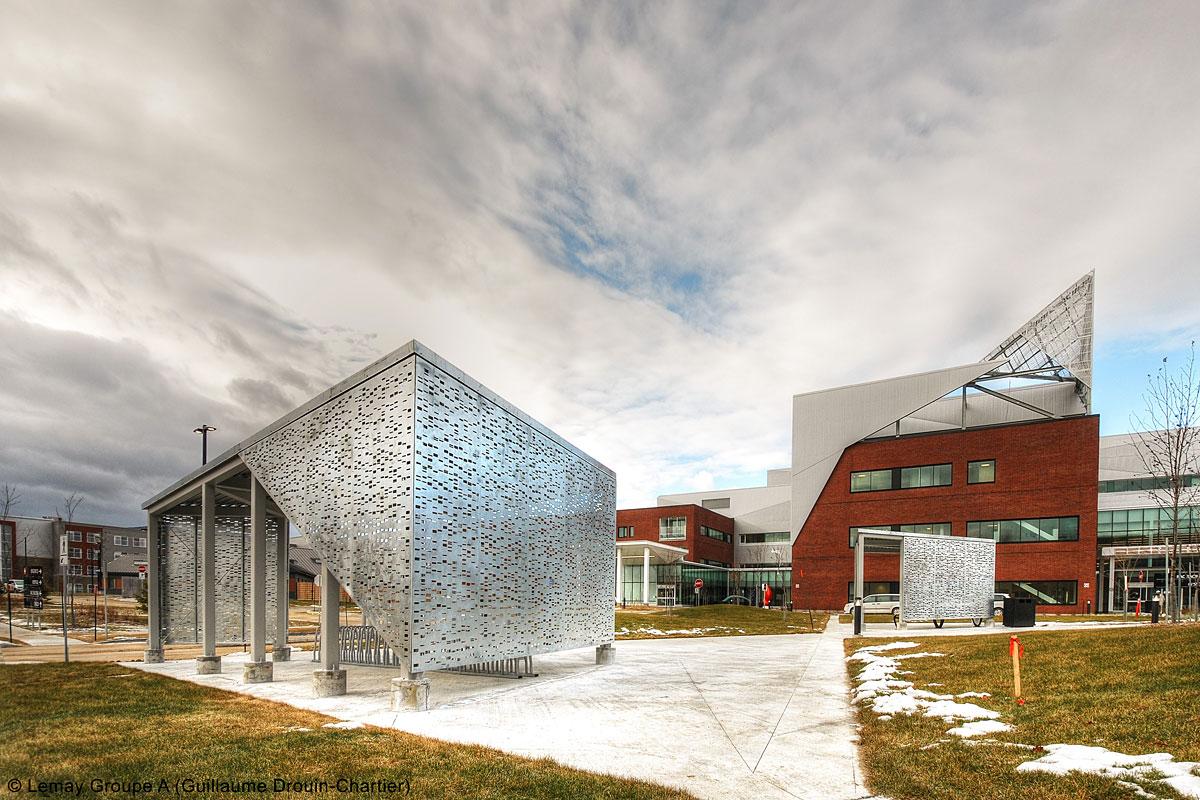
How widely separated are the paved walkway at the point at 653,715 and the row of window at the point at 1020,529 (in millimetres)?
32855

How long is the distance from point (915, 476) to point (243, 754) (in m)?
52.6

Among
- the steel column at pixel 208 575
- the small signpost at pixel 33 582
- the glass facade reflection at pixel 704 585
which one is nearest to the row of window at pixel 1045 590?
the glass facade reflection at pixel 704 585

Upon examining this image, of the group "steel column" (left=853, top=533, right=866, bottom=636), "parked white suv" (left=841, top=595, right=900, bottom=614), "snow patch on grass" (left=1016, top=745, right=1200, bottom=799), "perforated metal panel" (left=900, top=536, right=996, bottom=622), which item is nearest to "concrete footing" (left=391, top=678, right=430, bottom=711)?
"snow patch on grass" (left=1016, top=745, right=1200, bottom=799)

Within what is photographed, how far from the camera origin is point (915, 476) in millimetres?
51312

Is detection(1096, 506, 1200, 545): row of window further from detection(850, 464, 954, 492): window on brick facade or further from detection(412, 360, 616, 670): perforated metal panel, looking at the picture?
detection(412, 360, 616, 670): perforated metal panel

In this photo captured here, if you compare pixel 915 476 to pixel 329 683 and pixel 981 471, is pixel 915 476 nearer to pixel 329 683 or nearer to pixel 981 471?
pixel 981 471

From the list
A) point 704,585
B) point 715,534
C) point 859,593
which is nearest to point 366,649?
point 859,593

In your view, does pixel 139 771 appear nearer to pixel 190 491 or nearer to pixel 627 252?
pixel 190 491

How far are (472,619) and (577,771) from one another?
5.53 metres

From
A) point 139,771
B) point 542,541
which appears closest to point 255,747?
point 139,771

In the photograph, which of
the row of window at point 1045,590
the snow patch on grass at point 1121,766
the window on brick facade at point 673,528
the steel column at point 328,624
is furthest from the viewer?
the window on brick facade at point 673,528

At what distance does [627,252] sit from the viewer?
22938 mm

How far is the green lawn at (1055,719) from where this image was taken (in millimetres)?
6504

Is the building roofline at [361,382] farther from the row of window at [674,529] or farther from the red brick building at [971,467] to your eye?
the row of window at [674,529]
